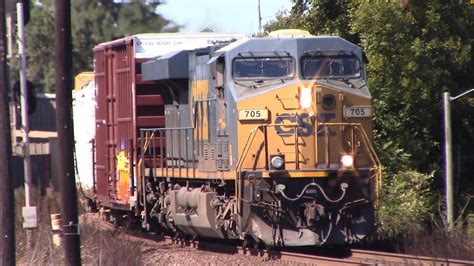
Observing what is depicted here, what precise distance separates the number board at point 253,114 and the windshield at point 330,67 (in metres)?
0.96

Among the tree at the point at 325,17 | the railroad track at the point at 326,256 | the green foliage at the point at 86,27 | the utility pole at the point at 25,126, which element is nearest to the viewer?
the railroad track at the point at 326,256

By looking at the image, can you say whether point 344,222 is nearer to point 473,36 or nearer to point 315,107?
point 315,107

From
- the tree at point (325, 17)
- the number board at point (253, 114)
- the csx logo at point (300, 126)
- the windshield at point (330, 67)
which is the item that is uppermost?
the tree at point (325, 17)

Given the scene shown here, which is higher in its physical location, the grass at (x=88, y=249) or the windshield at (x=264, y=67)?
the windshield at (x=264, y=67)

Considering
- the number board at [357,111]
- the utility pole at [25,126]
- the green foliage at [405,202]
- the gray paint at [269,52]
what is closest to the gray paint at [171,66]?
the gray paint at [269,52]

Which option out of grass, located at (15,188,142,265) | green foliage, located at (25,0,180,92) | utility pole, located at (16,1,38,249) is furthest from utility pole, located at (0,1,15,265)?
green foliage, located at (25,0,180,92)

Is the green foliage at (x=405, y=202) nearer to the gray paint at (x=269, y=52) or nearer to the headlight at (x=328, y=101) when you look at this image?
the headlight at (x=328, y=101)

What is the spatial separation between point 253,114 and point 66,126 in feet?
10.7

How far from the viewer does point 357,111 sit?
15086 millimetres

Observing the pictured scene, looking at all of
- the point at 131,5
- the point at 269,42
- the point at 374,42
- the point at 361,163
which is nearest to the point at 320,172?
the point at 361,163

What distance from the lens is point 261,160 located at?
14812 millimetres

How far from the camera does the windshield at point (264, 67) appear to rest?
15219 mm

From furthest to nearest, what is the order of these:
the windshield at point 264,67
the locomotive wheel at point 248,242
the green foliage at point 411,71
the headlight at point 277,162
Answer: the green foliage at point 411,71, the locomotive wheel at point 248,242, the windshield at point 264,67, the headlight at point 277,162

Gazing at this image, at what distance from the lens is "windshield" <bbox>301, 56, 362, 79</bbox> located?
50.0 feet
